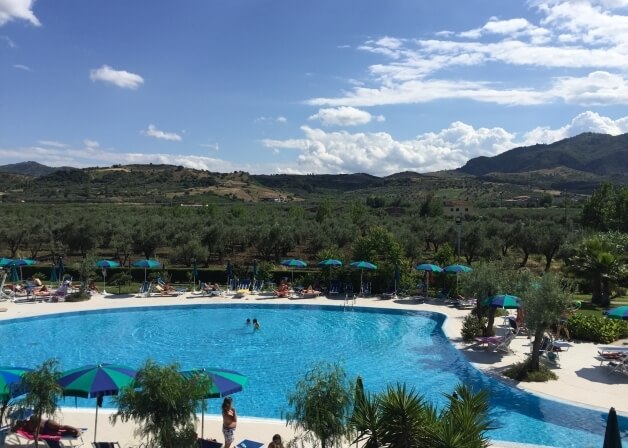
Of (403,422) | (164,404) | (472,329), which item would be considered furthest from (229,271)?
(403,422)

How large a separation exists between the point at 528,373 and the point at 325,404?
9.54 m

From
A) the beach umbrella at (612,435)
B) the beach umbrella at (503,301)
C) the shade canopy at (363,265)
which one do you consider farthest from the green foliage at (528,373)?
the shade canopy at (363,265)

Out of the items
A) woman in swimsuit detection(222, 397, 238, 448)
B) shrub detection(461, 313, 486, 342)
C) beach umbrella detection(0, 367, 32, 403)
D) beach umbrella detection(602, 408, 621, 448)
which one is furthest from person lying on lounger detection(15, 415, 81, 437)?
shrub detection(461, 313, 486, 342)

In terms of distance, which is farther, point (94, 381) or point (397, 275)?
point (397, 275)

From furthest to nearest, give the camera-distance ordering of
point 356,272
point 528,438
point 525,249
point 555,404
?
point 525,249 < point 356,272 < point 555,404 < point 528,438

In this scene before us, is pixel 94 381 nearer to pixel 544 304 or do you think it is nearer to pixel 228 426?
pixel 228 426

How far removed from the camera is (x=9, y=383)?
9.85m

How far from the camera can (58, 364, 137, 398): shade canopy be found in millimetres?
9922

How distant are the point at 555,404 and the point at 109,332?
18329 mm

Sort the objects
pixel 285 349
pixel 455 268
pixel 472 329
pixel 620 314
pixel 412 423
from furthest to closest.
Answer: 1. pixel 455 268
2. pixel 285 349
3. pixel 472 329
4. pixel 620 314
5. pixel 412 423

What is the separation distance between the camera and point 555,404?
13.6 meters

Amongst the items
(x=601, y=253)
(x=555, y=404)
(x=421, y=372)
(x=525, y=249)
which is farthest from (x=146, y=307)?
(x=525, y=249)

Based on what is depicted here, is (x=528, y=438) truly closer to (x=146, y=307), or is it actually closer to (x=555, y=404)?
(x=555, y=404)

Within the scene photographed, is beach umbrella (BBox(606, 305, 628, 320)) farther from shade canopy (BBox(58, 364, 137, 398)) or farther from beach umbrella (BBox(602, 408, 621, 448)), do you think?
shade canopy (BBox(58, 364, 137, 398))
